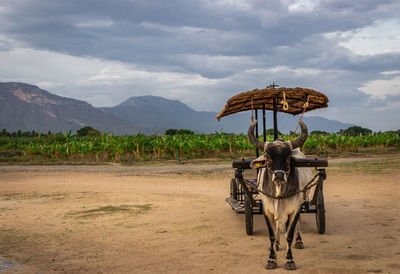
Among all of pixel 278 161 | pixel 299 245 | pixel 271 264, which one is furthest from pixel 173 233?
pixel 278 161

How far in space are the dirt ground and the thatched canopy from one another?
2.67 meters

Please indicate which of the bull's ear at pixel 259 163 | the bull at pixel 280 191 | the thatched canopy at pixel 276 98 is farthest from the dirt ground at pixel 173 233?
the thatched canopy at pixel 276 98

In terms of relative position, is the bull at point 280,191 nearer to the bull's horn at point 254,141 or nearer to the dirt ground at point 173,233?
the bull's horn at point 254,141

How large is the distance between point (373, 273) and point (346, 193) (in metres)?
8.15

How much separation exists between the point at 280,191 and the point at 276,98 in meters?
3.92

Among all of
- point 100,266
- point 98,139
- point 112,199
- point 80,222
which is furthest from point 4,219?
point 98,139

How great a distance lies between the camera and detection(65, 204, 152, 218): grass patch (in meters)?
10.6

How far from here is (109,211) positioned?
36.1 feet

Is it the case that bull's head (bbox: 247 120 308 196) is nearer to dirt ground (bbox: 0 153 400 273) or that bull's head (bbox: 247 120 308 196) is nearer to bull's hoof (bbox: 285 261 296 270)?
bull's hoof (bbox: 285 261 296 270)

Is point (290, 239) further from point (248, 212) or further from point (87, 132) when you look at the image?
point (87, 132)

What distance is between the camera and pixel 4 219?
1012 cm

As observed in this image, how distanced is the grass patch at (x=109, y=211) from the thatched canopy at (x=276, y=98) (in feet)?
11.5

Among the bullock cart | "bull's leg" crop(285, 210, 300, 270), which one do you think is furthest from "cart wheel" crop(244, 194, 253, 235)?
"bull's leg" crop(285, 210, 300, 270)

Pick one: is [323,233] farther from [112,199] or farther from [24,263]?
[112,199]
